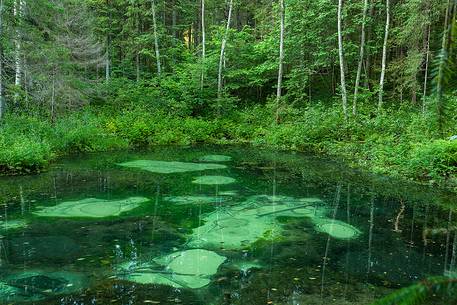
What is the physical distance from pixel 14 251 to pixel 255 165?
9295 millimetres

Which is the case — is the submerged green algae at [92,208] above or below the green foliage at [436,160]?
below

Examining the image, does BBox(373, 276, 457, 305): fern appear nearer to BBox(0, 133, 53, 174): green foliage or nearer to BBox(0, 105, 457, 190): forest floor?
BBox(0, 105, 457, 190): forest floor

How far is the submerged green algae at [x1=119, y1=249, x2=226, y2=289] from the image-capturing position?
5.08m

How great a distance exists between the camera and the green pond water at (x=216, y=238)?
4.88 metres

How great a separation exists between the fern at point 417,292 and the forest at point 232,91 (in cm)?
730

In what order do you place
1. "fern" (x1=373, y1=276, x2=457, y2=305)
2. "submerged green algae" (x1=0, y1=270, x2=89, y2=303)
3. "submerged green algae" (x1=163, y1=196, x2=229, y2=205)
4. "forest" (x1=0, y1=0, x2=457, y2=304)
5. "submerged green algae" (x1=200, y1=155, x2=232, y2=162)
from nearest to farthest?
"fern" (x1=373, y1=276, x2=457, y2=305) → "submerged green algae" (x1=0, y1=270, x2=89, y2=303) → "submerged green algae" (x1=163, y1=196, x2=229, y2=205) → "forest" (x1=0, y1=0, x2=457, y2=304) → "submerged green algae" (x1=200, y1=155, x2=232, y2=162)

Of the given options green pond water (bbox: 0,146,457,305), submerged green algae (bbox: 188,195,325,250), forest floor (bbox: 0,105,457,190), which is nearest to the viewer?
green pond water (bbox: 0,146,457,305)

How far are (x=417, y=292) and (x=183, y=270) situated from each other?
15.8 ft

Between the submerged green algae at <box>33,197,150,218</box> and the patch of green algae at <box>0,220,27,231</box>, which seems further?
the submerged green algae at <box>33,197,150,218</box>

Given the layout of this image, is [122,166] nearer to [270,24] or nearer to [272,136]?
[272,136]

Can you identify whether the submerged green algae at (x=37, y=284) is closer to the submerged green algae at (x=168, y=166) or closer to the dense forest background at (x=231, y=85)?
the dense forest background at (x=231, y=85)

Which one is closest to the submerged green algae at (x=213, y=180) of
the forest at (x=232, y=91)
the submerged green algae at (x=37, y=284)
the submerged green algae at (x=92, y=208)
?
the submerged green algae at (x=92, y=208)

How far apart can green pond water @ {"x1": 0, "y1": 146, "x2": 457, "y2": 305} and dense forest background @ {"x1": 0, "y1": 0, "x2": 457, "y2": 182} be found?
306cm

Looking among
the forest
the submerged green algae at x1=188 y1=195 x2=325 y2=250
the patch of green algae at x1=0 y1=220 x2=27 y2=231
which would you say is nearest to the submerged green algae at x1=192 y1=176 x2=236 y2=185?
the submerged green algae at x1=188 y1=195 x2=325 y2=250
